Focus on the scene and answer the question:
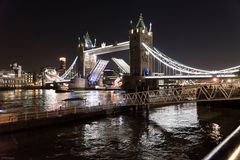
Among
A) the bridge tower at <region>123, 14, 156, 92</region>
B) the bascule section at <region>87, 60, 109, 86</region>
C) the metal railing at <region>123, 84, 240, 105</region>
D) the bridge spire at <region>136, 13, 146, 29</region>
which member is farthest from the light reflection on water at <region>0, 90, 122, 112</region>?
the bascule section at <region>87, 60, 109, 86</region>

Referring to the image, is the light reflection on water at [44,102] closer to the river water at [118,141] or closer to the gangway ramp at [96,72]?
the river water at [118,141]

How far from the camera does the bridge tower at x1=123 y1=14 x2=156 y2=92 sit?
145325 mm

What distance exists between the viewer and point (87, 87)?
18762 centimetres

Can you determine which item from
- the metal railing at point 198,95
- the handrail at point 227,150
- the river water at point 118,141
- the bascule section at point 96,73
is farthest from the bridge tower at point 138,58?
the handrail at point 227,150

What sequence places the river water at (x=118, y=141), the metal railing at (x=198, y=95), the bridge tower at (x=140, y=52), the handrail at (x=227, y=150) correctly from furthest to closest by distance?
the bridge tower at (x=140, y=52)
the metal railing at (x=198, y=95)
the river water at (x=118, y=141)
the handrail at (x=227, y=150)

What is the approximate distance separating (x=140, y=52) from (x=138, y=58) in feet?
10.9

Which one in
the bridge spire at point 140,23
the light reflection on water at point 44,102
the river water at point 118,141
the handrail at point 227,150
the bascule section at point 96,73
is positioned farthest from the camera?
the bascule section at point 96,73

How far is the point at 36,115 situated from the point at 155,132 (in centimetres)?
1271

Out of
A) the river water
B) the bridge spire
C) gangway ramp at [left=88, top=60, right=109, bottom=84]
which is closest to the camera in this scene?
the river water

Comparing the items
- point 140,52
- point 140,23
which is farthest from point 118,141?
point 140,23

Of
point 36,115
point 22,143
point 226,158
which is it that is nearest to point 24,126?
point 36,115

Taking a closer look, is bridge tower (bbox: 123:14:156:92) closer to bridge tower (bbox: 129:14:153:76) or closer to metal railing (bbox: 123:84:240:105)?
bridge tower (bbox: 129:14:153:76)

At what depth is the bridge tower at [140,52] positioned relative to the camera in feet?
486

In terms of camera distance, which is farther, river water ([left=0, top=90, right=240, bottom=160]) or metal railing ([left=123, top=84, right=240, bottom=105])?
metal railing ([left=123, top=84, right=240, bottom=105])
